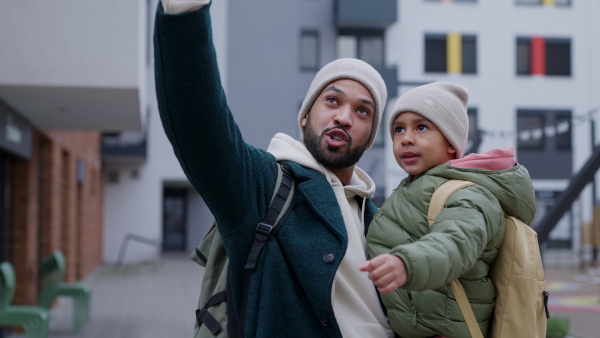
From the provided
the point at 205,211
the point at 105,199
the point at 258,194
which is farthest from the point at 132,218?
the point at 258,194

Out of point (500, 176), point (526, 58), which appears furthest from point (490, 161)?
point (526, 58)

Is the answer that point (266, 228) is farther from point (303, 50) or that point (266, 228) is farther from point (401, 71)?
point (401, 71)

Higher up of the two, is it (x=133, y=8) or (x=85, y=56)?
(x=133, y=8)

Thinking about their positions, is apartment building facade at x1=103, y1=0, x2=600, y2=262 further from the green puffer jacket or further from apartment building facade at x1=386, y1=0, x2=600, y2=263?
the green puffer jacket

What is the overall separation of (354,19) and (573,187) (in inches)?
799

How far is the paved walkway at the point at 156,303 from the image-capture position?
11.3 meters

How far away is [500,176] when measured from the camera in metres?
2.37

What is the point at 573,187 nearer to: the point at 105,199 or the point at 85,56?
the point at 85,56

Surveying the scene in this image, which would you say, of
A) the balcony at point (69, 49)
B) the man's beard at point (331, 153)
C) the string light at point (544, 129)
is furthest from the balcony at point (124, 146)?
the man's beard at point (331, 153)

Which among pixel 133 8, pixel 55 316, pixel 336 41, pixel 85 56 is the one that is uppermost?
pixel 336 41

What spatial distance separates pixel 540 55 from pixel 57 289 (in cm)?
2262

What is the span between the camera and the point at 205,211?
2962cm

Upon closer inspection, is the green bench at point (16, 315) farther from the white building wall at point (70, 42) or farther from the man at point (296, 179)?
the man at point (296, 179)

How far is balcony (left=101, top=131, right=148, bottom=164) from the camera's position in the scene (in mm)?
23625
